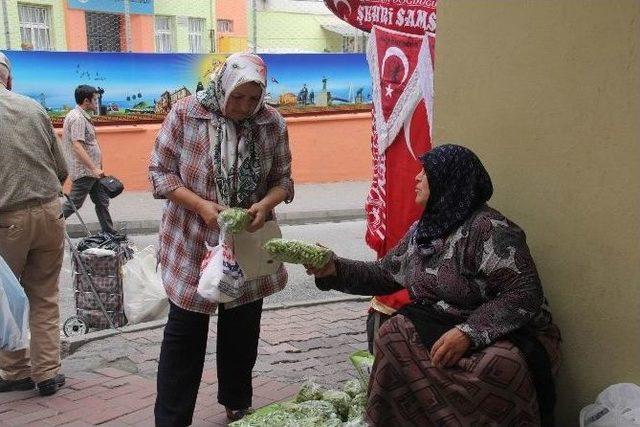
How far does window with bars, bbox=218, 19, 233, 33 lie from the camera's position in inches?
772

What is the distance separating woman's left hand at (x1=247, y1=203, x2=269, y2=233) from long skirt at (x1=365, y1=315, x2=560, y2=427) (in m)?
0.77

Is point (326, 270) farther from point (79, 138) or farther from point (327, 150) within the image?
point (327, 150)

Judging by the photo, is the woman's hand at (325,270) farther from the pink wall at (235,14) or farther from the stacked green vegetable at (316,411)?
the pink wall at (235,14)

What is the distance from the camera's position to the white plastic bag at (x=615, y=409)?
8.66ft

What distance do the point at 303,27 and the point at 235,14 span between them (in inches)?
102

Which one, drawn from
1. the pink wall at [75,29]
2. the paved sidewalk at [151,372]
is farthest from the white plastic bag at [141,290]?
the pink wall at [75,29]

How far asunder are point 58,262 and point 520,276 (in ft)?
8.90

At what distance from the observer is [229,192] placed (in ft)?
10.7

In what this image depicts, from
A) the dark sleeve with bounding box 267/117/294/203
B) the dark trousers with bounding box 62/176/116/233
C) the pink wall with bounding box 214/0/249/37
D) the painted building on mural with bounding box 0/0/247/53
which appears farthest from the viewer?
the pink wall with bounding box 214/0/249/37

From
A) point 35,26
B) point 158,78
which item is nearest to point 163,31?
point 35,26

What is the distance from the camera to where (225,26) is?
19.9 metres

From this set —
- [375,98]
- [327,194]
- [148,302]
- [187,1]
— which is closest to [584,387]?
[375,98]

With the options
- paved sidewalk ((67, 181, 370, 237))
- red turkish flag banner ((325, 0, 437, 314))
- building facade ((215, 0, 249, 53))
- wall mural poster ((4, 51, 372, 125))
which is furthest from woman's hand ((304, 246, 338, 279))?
building facade ((215, 0, 249, 53))

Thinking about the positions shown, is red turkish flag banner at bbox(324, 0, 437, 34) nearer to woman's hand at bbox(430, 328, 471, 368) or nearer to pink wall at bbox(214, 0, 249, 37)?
woman's hand at bbox(430, 328, 471, 368)
